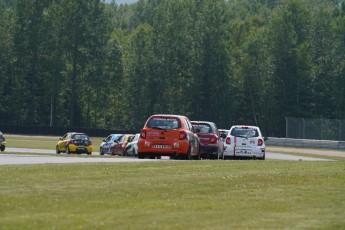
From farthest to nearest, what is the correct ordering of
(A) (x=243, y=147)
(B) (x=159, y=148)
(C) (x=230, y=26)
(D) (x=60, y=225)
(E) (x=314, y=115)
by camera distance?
(C) (x=230, y=26), (E) (x=314, y=115), (A) (x=243, y=147), (B) (x=159, y=148), (D) (x=60, y=225)

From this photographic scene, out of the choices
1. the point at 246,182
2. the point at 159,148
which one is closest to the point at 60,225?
the point at 246,182

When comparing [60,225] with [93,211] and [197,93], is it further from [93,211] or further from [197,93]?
[197,93]

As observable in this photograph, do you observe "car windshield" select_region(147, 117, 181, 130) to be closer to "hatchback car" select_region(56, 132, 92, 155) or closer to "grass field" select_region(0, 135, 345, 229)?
"grass field" select_region(0, 135, 345, 229)

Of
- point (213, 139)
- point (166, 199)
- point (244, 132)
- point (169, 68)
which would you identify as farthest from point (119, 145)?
point (169, 68)

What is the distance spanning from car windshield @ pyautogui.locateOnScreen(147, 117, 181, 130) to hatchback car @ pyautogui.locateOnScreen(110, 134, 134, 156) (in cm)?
1876

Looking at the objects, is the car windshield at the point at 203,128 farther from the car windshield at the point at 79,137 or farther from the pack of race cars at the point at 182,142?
the car windshield at the point at 79,137

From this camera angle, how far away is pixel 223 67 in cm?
10594

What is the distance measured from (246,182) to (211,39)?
282ft

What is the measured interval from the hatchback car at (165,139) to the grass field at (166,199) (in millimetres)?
9688

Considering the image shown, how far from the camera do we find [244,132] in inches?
1554

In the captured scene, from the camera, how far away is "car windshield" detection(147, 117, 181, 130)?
33.4 m

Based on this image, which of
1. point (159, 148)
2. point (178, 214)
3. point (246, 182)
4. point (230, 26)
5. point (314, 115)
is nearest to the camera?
point (178, 214)

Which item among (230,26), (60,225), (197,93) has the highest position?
(230,26)

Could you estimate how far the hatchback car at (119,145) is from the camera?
52.9 metres
